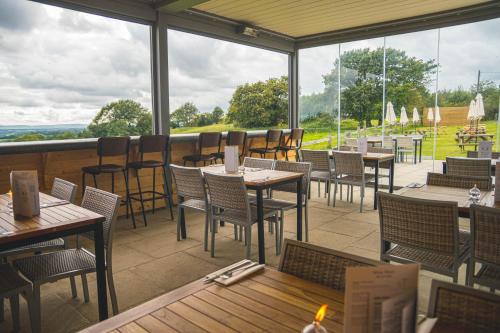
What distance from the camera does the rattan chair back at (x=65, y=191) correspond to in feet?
8.38

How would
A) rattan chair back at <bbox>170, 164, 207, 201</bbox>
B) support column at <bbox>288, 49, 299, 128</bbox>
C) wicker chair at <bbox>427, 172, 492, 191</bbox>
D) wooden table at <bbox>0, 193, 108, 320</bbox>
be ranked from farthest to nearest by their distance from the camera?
1. support column at <bbox>288, 49, 299, 128</bbox>
2. rattan chair back at <bbox>170, 164, 207, 201</bbox>
3. wicker chair at <bbox>427, 172, 492, 191</bbox>
4. wooden table at <bbox>0, 193, 108, 320</bbox>

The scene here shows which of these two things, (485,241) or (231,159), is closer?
(485,241)

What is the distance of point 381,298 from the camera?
2.32 feet

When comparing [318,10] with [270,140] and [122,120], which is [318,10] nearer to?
[270,140]

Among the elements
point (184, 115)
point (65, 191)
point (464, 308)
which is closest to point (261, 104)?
point (184, 115)

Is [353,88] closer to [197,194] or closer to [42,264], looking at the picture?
[197,194]

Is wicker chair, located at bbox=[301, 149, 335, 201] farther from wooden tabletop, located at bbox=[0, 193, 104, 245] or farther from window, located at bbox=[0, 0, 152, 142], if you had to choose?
wooden tabletop, located at bbox=[0, 193, 104, 245]

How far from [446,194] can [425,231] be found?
29.8 inches

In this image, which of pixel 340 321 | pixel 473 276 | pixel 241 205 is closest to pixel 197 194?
pixel 241 205

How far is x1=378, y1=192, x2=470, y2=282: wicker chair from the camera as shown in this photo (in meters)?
2.08

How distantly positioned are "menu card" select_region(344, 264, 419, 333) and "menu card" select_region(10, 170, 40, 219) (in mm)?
1959

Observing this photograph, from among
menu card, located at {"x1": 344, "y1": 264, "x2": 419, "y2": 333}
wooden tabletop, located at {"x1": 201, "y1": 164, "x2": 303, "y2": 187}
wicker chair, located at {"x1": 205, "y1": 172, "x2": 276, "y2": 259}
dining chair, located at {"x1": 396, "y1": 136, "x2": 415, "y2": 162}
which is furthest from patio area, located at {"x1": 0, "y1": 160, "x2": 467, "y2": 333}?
dining chair, located at {"x1": 396, "y1": 136, "x2": 415, "y2": 162}

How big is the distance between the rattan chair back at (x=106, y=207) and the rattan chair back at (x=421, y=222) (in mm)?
1613

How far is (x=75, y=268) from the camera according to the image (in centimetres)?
220
